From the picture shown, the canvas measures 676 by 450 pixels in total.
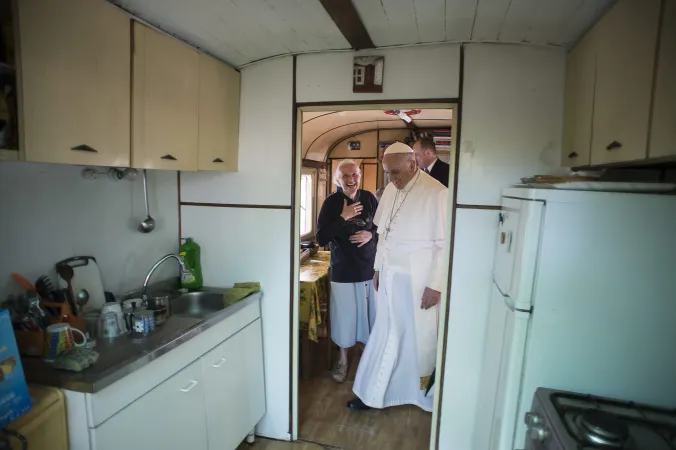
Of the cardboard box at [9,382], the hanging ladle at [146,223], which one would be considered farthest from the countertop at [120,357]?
the hanging ladle at [146,223]

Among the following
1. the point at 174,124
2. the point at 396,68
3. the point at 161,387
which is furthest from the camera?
the point at 396,68

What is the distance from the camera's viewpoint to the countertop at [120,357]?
1.28 metres

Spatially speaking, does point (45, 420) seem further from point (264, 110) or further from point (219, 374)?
point (264, 110)

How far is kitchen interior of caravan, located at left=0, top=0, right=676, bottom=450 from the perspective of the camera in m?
A: 1.23

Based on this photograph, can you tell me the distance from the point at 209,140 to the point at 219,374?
3.83 feet

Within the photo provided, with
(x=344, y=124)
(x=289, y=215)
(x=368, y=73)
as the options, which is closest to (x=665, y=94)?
(x=368, y=73)

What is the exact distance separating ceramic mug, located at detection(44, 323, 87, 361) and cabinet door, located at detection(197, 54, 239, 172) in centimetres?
92

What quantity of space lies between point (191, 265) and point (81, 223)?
0.67 metres

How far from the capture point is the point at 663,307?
127cm

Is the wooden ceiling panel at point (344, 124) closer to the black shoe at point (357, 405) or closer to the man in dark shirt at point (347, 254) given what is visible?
the man in dark shirt at point (347, 254)

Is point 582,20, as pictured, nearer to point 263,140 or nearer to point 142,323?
point 263,140

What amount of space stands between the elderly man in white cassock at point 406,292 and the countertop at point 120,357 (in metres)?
1.22

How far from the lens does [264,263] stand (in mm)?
2307

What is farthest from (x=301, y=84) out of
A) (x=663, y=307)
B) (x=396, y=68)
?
(x=663, y=307)
